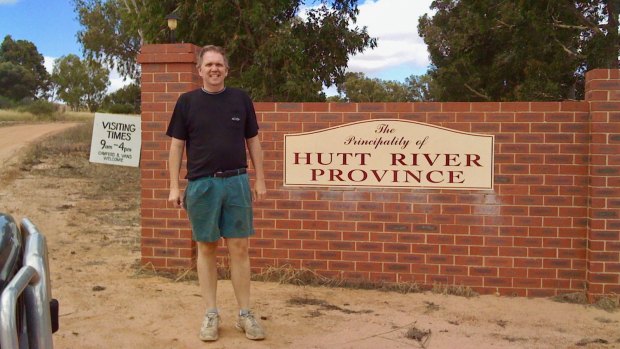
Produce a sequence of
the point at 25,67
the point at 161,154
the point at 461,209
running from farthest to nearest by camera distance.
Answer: the point at 25,67 < the point at 161,154 < the point at 461,209

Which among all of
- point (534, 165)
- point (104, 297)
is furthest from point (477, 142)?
point (104, 297)

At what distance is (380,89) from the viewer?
59375mm

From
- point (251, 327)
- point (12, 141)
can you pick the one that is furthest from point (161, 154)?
point (12, 141)

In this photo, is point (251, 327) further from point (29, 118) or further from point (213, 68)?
point (29, 118)

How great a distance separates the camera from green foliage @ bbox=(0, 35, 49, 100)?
64.1 meters

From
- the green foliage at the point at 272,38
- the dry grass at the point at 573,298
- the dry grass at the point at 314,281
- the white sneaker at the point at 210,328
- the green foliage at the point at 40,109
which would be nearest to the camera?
the white sneaker at the point at 210,328

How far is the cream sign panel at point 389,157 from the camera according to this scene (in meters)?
5.52

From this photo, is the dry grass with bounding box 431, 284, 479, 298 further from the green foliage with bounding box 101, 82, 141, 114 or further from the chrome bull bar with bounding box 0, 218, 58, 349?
the green foliage with bounding box 101, 82, 141, 114

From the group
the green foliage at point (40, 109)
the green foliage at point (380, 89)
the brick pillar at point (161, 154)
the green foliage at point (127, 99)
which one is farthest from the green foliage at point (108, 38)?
the brick pillar at point (161, 154)

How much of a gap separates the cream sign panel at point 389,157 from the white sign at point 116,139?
405cm

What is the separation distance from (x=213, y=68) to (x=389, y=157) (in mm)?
2102

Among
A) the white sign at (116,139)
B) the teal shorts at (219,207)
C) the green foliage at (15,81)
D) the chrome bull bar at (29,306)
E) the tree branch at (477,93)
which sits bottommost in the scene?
the chrome bull bar at (29,306)

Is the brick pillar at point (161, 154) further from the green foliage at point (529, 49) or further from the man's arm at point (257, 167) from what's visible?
the green foliage at point (529, 49)

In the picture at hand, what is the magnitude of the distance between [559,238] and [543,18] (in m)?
11.5
